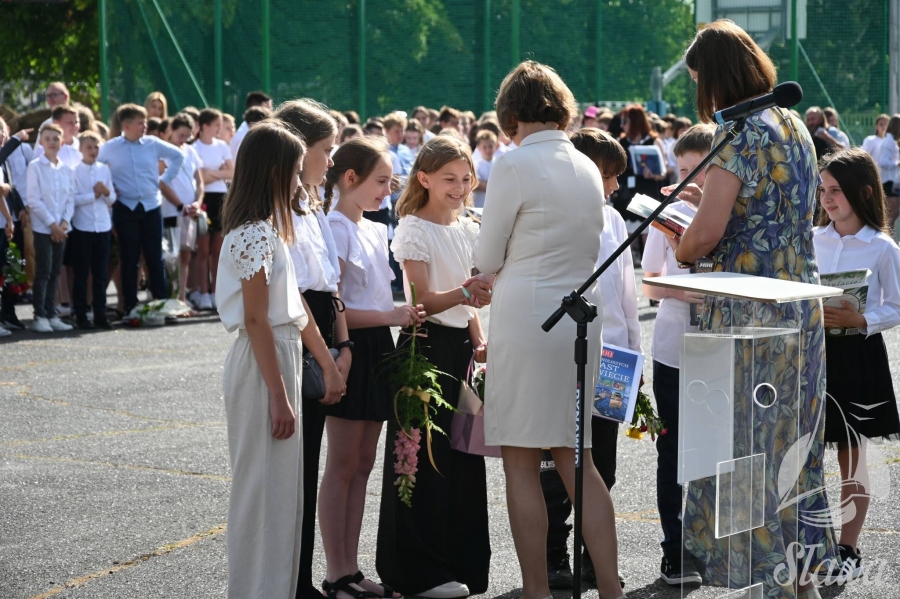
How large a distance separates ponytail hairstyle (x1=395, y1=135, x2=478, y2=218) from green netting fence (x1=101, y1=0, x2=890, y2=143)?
55.6 feet

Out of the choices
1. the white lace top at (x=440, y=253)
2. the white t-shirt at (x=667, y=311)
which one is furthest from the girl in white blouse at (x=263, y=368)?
the white t-shirt at (x=667, y=311)

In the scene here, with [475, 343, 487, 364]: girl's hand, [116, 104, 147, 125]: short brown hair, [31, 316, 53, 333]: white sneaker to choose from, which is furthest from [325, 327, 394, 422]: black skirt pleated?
[116, 104, 147, 125]: short brown hair

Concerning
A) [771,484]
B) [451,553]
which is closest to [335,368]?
[451,553]

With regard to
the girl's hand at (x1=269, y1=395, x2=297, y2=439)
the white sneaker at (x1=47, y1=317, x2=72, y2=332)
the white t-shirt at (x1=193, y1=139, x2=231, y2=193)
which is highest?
the white t-shirt at (x1=193, y1=139, x2=231, y2=193)

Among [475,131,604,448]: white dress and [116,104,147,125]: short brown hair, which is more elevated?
[116,104,147,125]: short brown hair

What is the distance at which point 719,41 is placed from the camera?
4227 mm

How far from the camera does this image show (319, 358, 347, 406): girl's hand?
4.40 m

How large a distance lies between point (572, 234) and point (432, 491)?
136cm

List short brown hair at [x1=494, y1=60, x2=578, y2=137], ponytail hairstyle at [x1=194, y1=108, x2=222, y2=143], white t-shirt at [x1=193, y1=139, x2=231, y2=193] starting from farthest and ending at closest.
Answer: ponytail hairstyle at [x1=194, y1=108, x2=222, y2=143], white t-shirt at [x1=193, y1=139, x2=231, y2=193], short brown hair at [x1=494, y1=60, x2=578, y2=137]

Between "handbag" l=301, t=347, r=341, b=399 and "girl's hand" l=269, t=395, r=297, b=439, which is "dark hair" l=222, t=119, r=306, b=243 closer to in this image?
"handbag" l=301, t=347, r=341, b=399

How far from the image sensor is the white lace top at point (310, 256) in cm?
445

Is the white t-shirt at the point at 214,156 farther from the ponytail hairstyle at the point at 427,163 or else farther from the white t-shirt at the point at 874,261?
the white t-shirt at the point at 874,261

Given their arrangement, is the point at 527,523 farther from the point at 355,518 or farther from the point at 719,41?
the point at 719,41

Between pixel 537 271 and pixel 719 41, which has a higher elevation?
pixel 719 41
